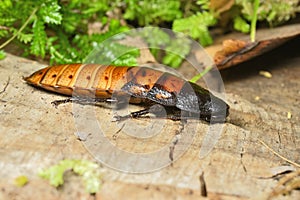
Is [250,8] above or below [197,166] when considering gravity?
above

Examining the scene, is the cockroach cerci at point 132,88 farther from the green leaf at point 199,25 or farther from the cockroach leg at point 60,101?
the green leaf at point 199,25

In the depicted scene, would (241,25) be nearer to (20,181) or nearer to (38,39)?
(38,39)

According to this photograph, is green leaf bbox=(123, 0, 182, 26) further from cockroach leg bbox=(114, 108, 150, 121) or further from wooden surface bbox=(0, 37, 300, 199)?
cockroach leg bbox=(114, 108, 150, 121)

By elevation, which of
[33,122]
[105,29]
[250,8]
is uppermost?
[250,8]

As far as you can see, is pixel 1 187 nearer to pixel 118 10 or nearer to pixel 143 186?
pixel 143 186

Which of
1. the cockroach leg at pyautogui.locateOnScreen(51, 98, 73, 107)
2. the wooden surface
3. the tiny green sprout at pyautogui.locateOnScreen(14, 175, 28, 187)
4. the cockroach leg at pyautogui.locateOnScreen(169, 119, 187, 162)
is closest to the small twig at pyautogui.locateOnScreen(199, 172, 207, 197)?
the wooden surface

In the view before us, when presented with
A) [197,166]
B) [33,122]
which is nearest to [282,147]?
[197,166]

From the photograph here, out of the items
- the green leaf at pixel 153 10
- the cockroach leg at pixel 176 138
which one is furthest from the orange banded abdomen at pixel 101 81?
the green leaf at pixel 153 10
